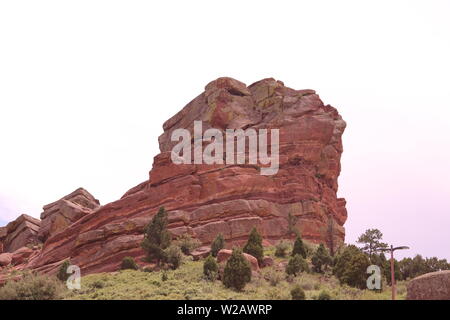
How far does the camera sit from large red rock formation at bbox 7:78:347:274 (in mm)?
62312

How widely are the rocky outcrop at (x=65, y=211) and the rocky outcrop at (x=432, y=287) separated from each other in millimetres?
62121

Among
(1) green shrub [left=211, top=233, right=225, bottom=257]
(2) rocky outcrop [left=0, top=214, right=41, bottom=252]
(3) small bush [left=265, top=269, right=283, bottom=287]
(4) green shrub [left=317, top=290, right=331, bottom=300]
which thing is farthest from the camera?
(2) rocky outcrop [left=0, top=214, right=41, bottom=252]

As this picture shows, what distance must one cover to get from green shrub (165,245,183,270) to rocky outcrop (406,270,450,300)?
2658 centimetres

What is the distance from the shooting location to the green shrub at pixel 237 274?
3982 cm

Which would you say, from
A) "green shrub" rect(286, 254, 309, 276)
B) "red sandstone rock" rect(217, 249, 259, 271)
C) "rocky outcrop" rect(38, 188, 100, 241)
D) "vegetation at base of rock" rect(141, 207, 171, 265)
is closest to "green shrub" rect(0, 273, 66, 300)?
"vegetation at base of rock" rect(141, 207, 171, 265)

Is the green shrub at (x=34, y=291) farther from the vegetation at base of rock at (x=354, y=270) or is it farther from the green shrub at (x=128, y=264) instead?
the vegetation at base of rock at (x=354, y=270)

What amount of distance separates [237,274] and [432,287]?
16.0m

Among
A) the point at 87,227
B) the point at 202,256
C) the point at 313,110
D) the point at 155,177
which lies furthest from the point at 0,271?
the point at 313,110

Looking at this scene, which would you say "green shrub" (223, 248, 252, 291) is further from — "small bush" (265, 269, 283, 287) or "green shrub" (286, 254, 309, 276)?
"green shrub" (286, 254, 309, 276)

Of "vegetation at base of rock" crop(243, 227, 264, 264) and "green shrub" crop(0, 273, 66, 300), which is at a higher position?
"vegetation at base of rock" crop(243, 227, 264, 264)

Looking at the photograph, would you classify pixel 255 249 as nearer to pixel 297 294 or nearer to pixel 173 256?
pixel 173 256

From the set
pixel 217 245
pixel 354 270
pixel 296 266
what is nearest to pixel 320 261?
pixel 296 266

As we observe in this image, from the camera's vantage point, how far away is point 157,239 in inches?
2136
